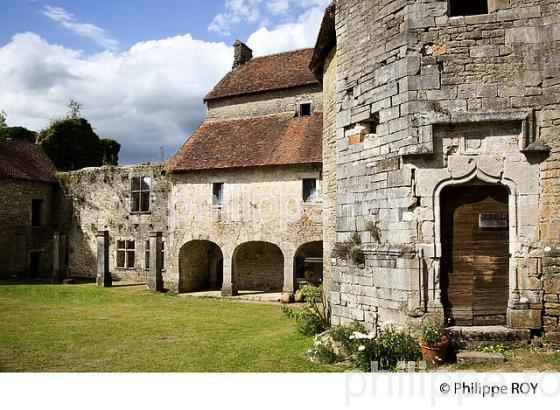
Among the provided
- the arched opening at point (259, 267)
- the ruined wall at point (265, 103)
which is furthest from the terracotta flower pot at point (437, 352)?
the ruined wall at point (265, 103)

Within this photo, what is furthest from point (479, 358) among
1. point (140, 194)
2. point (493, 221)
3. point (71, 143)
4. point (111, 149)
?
point (111, 149)

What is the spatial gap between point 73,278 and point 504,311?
20.3 metres

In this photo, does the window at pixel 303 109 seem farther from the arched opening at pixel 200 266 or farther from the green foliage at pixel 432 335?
the green foliage at pixel 432 335

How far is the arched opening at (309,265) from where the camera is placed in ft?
53.5

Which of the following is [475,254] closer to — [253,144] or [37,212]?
[253,144]

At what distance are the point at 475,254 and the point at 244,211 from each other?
10.7 meters

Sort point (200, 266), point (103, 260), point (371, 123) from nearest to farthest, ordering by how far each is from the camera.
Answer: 1. point (371, 123)
2. point (200, 266)
3. point (103, 260)

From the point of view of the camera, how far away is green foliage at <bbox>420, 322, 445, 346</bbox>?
599cm

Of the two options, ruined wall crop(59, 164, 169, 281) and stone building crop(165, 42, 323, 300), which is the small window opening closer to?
stone building crop(165, 42, 323, 300)

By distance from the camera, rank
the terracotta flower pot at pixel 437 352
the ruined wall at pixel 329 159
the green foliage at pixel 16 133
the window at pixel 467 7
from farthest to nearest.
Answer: the green foliage at pixel 16 133
the ruined wall at pixel 329 159
the window at pixel 467 7
the terracotta flower pot at pixel 437 352

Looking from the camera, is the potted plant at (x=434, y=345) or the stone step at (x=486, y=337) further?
the stone step at (x=486, y=337)

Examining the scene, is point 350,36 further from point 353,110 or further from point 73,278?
point 73,278

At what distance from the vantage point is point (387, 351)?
243 inches

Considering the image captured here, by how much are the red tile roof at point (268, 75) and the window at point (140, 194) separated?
15.8 ft
